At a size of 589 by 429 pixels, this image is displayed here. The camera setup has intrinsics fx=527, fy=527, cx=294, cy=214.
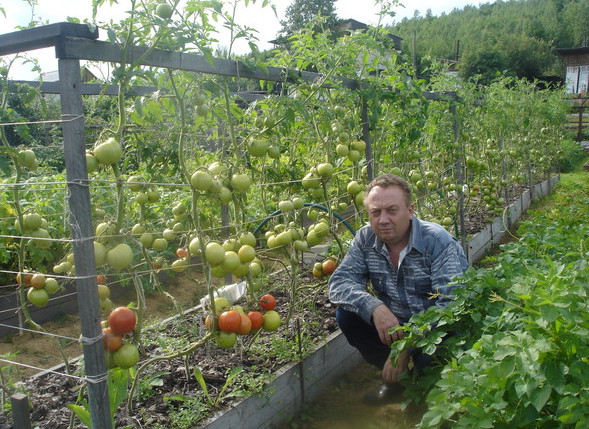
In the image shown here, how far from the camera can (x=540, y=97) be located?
10805mm

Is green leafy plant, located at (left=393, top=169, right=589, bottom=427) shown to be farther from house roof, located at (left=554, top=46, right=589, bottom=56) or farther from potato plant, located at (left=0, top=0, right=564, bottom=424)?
house roof, located at (left=554, top=46, right=589, bottom=56)

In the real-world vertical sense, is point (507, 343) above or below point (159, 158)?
below

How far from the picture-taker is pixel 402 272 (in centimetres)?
294

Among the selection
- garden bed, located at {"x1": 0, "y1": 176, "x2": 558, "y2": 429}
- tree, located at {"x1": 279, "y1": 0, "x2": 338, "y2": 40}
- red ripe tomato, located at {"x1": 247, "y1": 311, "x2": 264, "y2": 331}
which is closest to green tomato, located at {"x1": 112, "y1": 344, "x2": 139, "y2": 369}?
garden bed, located at {"x1": 0, "y1": 176, "x2": 558, "y2": 429}

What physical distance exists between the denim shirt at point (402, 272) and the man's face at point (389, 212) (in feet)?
0.29

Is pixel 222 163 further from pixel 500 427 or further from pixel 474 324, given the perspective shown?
pixel 500 427

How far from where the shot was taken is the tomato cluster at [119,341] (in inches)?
79.7

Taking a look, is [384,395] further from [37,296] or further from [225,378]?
[37,296]

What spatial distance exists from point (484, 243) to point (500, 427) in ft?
16.9

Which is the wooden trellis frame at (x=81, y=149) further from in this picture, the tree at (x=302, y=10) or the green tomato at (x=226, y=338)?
the tree at (x=302, y=10)

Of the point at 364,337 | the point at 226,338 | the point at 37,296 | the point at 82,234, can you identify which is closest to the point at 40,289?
the point at 37,296

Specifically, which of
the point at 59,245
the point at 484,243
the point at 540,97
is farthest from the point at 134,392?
the point at 540,97

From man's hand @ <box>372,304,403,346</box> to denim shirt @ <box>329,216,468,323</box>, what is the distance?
50 mm

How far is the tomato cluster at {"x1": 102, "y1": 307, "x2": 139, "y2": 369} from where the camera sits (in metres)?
2.02
